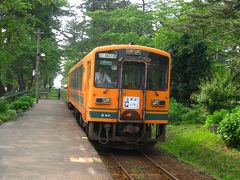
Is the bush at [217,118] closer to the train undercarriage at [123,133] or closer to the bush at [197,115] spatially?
the bush at [197,115]

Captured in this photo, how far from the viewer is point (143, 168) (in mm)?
9195

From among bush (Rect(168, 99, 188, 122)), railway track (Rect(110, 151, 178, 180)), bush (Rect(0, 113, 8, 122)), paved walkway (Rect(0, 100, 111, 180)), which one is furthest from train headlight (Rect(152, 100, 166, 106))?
bush (Rect(0, 113, 8, 122))

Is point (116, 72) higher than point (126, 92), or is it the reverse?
point (116, 72)

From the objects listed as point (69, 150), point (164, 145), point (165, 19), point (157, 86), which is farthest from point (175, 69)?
point (69, 150)

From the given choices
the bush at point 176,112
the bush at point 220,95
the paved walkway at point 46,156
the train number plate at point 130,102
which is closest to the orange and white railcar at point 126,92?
the train number plate at point 130,102

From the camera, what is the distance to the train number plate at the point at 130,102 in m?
10.2

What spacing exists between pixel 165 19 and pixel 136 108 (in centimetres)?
1367

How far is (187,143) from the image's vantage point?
12.3 m

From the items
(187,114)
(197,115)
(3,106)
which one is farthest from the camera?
(187,114)

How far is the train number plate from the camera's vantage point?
10188 millimetres

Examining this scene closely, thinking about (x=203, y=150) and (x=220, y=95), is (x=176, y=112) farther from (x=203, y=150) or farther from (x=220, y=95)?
(x=203, y=150)

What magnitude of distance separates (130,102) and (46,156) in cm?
321

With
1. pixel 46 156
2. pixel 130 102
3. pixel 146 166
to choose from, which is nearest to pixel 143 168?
pixel 146 166

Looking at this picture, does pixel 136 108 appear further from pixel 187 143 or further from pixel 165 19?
pixel 165 19
